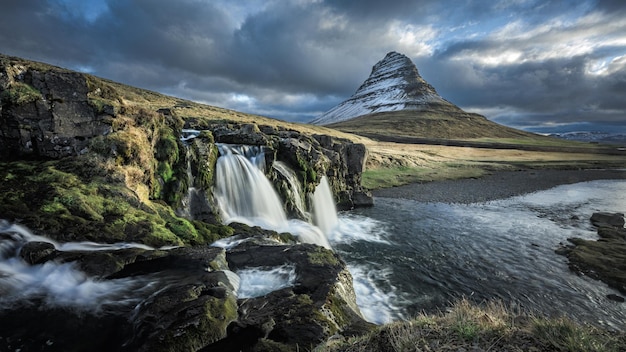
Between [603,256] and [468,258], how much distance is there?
279 inches

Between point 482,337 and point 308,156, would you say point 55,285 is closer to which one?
point 482,337

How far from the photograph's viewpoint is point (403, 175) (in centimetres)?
5366

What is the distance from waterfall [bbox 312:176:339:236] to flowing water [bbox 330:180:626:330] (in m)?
1.11

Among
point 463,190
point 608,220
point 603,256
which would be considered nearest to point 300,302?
point 603,256

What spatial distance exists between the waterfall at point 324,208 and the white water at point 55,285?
16.8m

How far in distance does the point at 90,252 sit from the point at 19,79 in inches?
354

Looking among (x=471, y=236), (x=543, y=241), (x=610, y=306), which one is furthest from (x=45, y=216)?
(x=543, y=241)

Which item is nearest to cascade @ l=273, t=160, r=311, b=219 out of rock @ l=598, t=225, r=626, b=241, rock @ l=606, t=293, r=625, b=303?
rock @ l=606, t=293, r=625, b=303

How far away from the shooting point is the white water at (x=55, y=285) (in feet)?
24.0

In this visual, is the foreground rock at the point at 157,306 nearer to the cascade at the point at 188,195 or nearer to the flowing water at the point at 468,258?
the flowing water at the point at 468,258

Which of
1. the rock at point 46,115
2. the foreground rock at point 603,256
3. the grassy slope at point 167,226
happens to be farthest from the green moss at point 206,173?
the foreground rock at point 603,256

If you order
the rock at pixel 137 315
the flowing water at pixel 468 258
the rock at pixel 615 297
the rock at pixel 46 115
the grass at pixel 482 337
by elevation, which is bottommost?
the rock at pixel 615 297

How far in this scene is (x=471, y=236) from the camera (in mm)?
21984

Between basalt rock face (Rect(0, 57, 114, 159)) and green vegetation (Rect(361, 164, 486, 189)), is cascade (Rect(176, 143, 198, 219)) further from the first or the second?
green vegetation (Rect(361, 164, 486, 189))
